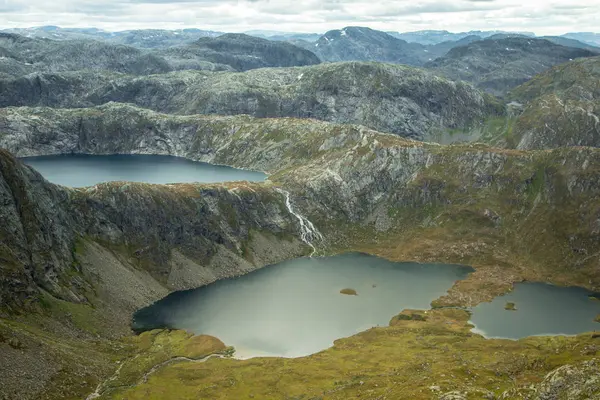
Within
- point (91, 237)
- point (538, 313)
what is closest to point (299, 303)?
point (538, 313)

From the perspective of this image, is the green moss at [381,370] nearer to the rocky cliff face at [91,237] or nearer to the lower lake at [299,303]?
the lower lake at [299,303]

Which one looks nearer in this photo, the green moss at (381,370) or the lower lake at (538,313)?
the green moss at (381,370)

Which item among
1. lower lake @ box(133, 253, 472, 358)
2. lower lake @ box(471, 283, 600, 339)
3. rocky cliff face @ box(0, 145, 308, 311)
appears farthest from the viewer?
lower lake @ box(471, 283, 600, 339)

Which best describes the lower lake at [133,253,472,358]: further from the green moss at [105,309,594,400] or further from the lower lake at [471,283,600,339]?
the lower lake at [471,283,600,339]

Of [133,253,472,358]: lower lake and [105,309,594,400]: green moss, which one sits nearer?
[105,309,594,400]: green moss

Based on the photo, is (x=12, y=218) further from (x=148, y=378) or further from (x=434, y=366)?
(x=434, y=366)

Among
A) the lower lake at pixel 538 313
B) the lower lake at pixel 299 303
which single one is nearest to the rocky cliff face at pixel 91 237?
the lower lake at pixel 299 303

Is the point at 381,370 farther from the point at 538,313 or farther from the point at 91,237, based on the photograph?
the point at 91,237

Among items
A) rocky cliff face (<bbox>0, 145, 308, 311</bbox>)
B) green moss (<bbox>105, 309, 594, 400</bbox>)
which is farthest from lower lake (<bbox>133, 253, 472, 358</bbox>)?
rocky cliff face (<bbox>0, 145, 308, 311</bbox>)
